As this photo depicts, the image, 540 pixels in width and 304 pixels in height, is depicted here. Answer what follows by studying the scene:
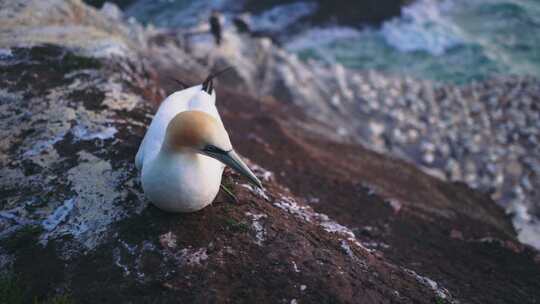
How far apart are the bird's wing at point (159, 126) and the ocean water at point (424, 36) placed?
61.8ft

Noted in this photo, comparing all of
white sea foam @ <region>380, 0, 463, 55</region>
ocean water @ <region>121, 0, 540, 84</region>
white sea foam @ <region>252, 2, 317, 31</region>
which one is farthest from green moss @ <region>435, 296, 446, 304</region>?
white sea foam @ <region>252, 2, 317, 31</region>

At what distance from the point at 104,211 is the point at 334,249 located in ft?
6.70

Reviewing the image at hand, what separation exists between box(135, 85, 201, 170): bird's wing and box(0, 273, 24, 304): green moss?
133 cm

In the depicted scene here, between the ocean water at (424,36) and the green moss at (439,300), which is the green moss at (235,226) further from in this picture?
the ocean water at (424,36)

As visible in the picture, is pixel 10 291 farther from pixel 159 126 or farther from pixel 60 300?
pixel 159 126

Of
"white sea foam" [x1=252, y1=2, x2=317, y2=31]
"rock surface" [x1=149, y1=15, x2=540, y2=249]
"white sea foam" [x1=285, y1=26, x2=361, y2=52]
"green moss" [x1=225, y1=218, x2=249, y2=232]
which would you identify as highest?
"white sea foam" [x1=252, y1=2, x2=317, y2=31]

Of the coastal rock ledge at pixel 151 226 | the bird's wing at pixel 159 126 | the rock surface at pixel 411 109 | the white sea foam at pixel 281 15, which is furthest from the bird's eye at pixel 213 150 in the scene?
the white sea foam at pixel 281 15

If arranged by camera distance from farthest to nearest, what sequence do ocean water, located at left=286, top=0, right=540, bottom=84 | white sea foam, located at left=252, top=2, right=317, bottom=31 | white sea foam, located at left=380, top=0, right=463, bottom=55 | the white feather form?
white sea foam, located at left=252, top=2, right=317, bottom=31, white sea foam, located at left=380, top=0, right=463, bottom=55, ocean water, located at left=286, top=0, right=540, bottom=84, the white feather

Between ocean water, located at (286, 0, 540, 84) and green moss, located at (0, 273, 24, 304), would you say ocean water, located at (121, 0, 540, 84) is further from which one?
green moss, located at (0, 273, 24, 304)

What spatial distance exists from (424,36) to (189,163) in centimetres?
2433

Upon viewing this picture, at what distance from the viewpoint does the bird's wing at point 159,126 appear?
3989mm

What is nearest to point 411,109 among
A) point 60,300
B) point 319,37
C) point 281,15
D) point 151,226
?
point 319,37

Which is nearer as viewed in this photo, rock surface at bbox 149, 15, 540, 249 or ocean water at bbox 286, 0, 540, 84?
rock surface at bbox 149, 15, 540, 249

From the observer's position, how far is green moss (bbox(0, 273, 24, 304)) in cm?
337
